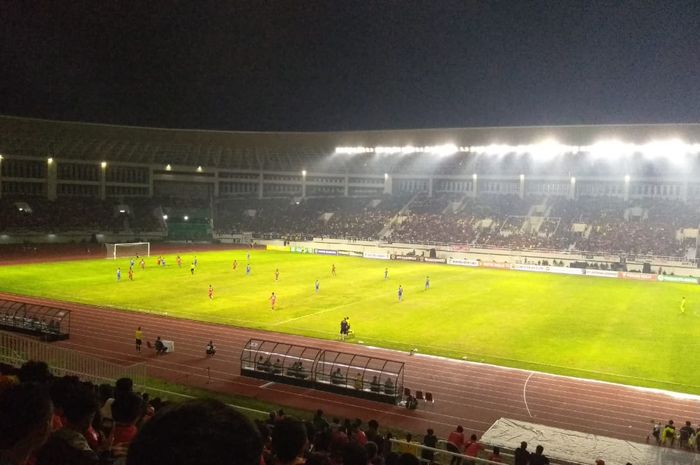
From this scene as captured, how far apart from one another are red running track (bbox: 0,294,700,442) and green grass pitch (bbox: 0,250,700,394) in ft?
5.43

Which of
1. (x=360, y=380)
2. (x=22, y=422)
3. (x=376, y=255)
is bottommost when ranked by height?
(x=360, y=380)

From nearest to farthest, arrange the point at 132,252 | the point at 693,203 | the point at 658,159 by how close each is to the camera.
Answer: the point at 132,252, the point at 693,203, the point at 658,159

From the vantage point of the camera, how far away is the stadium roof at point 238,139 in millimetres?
67438

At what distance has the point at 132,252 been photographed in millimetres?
67312

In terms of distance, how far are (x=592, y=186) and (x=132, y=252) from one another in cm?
6328

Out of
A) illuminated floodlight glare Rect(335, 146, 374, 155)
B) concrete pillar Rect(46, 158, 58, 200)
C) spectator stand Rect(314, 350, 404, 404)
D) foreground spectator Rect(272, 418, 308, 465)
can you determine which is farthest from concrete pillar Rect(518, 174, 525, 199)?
foreground spectator Rect(272, 418, 308, 465)

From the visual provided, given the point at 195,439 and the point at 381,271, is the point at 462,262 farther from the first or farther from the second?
the point at 195,439

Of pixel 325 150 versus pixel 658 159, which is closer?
pixel 658 159

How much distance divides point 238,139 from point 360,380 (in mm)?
70268

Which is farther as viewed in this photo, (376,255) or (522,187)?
(522,187)

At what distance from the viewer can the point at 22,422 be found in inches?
119

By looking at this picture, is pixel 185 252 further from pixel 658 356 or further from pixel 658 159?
pixel 658 159

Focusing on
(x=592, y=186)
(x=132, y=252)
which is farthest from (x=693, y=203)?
(x=132, y=252)

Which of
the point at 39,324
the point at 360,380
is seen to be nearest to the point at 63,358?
the point at 39,324
